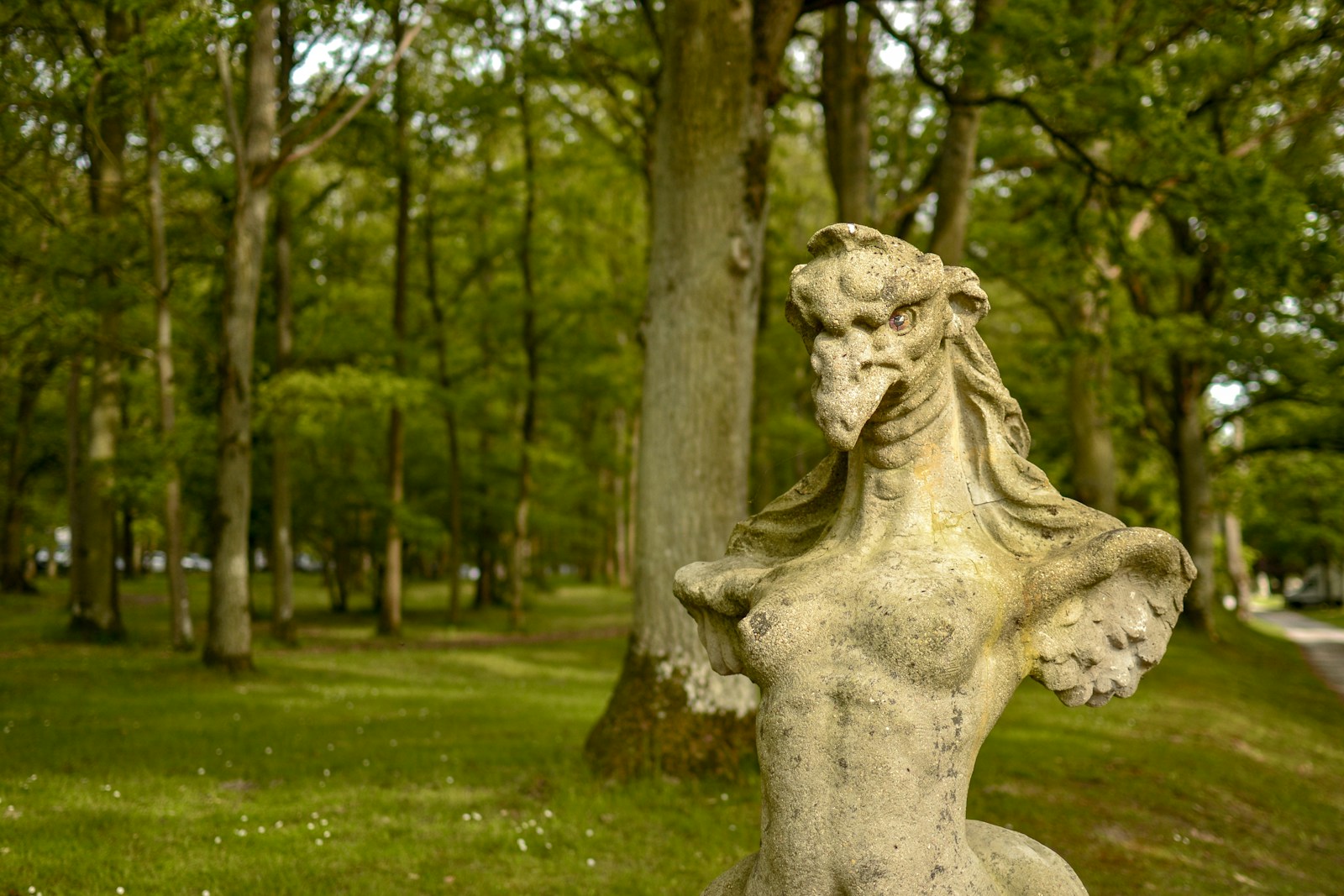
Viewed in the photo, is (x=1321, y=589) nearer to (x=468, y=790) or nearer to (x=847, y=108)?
(x=847, y=108)

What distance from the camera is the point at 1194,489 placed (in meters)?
22.7

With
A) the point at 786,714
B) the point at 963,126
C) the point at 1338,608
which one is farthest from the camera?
the point at 1338,608

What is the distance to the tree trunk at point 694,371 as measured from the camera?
803 centimetres

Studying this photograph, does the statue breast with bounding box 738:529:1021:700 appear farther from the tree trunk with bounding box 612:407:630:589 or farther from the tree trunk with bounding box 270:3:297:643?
the tree trunk with bounding box 612:407:630:589

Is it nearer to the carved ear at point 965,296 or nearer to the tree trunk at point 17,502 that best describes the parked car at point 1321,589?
the tree trunk at point 17,502

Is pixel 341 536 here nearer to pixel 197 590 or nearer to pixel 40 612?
pixel 40 612

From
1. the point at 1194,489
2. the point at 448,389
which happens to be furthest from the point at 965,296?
the point at 1194,489

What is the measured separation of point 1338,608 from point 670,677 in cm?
4868

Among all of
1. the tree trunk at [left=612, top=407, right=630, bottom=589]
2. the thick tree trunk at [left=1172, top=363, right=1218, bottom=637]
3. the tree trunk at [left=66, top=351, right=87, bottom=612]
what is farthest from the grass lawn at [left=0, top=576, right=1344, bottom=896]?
the tree trunk at [left=612, top=407, right=630, bottom=589]

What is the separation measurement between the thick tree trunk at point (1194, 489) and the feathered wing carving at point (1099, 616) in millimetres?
21427

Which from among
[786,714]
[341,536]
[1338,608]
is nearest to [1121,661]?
[786,714]

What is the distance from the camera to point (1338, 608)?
46406mm

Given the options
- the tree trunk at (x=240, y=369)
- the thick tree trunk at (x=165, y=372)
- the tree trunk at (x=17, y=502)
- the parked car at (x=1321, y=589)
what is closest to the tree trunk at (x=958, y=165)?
the tree trunk at (x=240, y=369)

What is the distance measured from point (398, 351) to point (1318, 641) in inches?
1096
